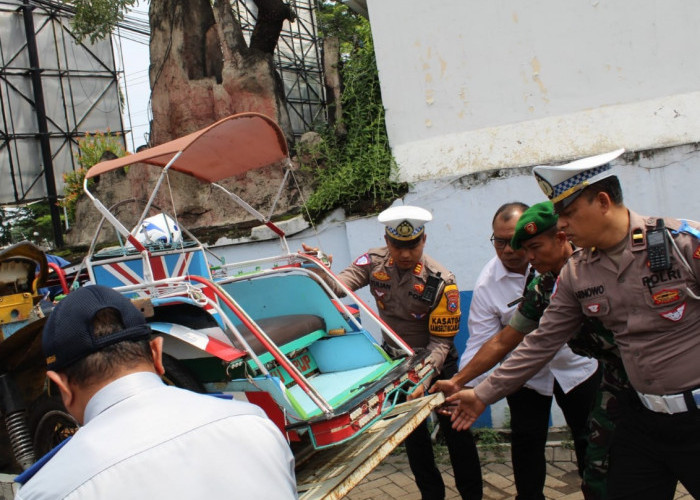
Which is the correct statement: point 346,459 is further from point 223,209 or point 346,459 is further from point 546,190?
point 223,209

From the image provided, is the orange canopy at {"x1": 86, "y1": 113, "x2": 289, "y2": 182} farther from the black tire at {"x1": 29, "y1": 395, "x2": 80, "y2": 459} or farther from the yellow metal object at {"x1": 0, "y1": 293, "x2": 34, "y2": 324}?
the black tire at {"x1": 29, "y1": 395, "x2": 80, "y2": 459}

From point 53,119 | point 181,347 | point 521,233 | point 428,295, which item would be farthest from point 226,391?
point 53,119

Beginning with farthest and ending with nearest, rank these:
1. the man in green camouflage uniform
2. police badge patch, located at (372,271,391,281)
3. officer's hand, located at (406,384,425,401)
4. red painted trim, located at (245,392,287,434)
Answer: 1. police badge patch, located at (372,271,391,281)
2. officer's hand, located at (406,384,425,401)
3. red painted trim, located at (245,392,287,434)
4. the man in green camouflage uniform

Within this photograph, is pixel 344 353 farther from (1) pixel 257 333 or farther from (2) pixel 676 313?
(2) pixel 676 313

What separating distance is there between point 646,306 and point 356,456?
1.45 metres

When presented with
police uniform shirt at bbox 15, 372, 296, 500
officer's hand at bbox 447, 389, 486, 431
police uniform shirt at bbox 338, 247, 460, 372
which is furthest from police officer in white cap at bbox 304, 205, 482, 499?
police uniform shirt at bbox 15, 372, 296, 500

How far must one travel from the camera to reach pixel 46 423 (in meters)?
3.73

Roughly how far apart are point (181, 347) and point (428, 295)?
4.93 feet

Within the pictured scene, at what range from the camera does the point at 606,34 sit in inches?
193

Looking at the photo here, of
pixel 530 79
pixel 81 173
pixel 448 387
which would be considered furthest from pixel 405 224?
pixel 81 173

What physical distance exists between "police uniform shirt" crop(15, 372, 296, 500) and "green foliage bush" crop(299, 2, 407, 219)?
4.42 meters

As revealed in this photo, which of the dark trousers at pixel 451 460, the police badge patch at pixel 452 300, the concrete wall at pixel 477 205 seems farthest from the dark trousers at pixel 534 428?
the concrete wall at pixel 477 205

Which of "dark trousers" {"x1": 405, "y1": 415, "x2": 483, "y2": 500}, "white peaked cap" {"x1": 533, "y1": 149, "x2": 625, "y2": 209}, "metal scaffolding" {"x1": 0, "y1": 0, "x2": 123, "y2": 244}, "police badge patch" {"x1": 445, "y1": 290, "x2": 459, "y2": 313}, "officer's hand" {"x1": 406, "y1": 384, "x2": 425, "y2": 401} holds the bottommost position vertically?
"dark trousers" {"x1": 405, "y1": 415, "x2": 483, "y2": 500}

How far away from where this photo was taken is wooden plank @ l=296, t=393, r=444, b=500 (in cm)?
269
